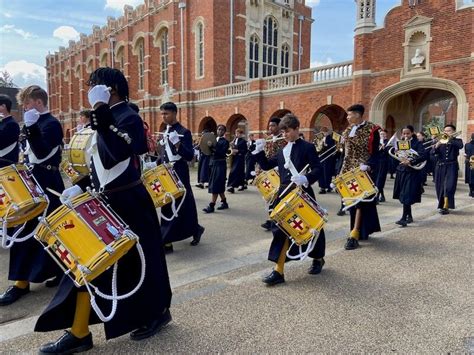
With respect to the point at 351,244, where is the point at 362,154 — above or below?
above

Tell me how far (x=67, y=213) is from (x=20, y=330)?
4.90 ft

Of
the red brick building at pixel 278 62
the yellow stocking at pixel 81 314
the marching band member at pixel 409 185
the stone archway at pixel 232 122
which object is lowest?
the yellow stocking at pixel 81 314

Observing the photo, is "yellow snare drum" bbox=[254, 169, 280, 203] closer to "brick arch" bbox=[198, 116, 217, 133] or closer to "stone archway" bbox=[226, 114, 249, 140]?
"stone archway" bbox=[226, 114, 249, 140]

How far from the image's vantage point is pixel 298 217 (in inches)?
159

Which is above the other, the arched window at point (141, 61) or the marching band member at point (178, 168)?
the arched window at point (141, 61)

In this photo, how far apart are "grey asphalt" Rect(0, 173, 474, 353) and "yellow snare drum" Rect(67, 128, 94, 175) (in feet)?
4.65

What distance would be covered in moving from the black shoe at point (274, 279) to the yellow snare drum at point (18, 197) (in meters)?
2.43

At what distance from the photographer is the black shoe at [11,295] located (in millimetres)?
3829

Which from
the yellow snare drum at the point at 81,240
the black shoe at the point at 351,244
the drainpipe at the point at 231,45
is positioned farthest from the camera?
the drainpipe at the point at 231,45

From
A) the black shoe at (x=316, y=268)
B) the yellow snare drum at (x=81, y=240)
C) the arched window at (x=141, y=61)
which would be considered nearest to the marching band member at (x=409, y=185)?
the black shoe at (x=316, y=268)

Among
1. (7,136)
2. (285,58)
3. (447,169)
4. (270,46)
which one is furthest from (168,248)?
(285,58)

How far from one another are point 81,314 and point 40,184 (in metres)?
1.92

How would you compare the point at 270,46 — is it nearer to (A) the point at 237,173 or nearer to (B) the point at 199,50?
(B) the point at 199,50

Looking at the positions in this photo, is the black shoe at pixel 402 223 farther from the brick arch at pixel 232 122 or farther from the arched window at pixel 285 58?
the arched window at pixel 285 58
